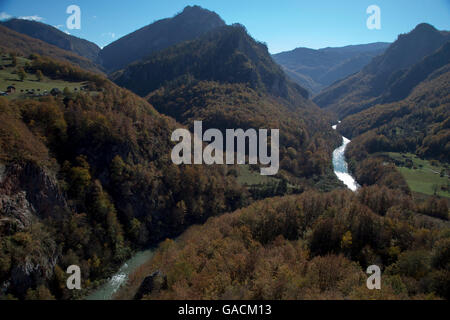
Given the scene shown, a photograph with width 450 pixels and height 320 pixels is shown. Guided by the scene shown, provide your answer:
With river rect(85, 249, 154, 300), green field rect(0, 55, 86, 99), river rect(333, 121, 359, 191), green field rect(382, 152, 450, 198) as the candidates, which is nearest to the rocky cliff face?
river rect(85, 249, 154, 300)

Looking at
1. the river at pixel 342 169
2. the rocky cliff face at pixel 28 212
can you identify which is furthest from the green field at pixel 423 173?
the rocky cliff face at pixel 28 212

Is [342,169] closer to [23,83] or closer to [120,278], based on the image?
[120,278]

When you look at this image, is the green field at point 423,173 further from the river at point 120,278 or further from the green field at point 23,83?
the green field at point 23,83

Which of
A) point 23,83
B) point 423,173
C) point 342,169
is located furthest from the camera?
point 342,169

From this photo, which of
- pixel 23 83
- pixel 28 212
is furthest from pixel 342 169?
pixel 23 83

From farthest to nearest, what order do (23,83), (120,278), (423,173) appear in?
(423,173)
(23,83)
(120,278)
